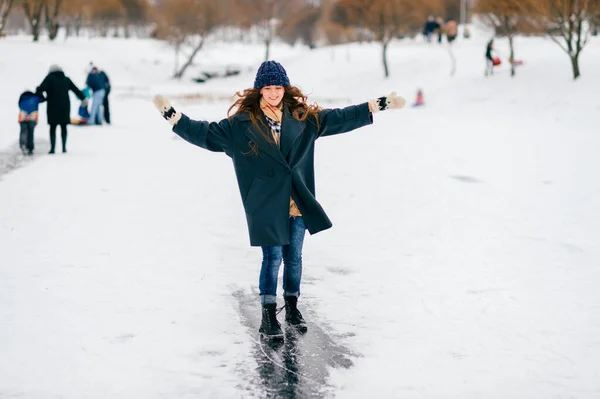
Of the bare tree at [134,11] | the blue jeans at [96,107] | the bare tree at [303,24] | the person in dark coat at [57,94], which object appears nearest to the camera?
the person in dark coat at [57,94]

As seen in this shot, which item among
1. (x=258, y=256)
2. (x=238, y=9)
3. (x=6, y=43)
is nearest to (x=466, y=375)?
(x=258, y=256)

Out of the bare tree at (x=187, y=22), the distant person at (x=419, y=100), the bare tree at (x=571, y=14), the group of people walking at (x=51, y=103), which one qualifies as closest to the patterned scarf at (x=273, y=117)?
the group of people walking at (x=51, y=103)

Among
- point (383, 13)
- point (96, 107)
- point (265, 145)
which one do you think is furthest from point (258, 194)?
point (383, 13)

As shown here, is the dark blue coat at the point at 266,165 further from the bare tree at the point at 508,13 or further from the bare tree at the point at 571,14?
the bare tree at the point at 508,13

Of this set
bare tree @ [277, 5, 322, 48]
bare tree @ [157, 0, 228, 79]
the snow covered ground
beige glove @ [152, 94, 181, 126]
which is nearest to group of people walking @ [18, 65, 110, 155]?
the snow covered ground

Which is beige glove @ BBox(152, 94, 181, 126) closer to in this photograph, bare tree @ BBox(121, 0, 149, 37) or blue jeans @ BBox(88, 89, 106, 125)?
blue jeans @ BBox(88, 89, 106, 125)

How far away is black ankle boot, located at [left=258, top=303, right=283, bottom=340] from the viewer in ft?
15.4

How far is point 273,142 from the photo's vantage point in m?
4.50

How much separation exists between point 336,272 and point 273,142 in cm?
214

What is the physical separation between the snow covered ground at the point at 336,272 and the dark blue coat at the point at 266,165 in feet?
2.45

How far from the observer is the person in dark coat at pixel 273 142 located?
14.8 feet

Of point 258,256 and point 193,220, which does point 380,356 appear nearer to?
point 258,256

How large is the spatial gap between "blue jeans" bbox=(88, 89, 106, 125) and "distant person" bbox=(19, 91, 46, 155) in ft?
17.5

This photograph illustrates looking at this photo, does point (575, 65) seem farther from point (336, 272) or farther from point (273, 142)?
point (273, 142)
